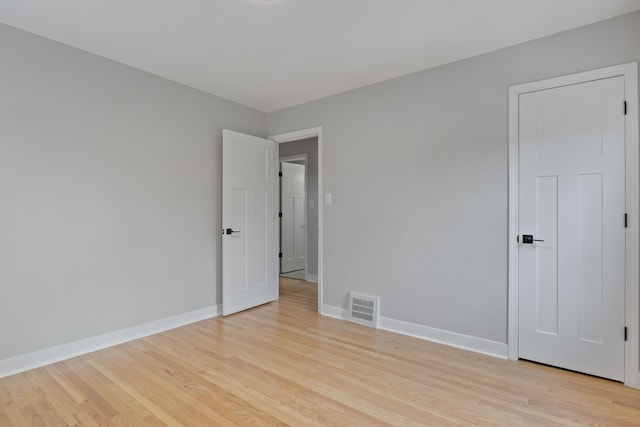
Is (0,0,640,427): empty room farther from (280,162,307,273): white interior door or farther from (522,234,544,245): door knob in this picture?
(280,162,307,273): white interior door

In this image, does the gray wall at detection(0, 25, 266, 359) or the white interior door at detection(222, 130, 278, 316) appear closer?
the gray wall at detection(0, 25, 266, 359)

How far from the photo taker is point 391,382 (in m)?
2.29

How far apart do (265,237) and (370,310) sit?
5.44ft

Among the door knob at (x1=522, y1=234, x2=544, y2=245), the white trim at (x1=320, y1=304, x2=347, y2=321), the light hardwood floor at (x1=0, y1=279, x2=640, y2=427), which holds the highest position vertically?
the door knob at (x1=522, y1=234, x2=544, y2=245)

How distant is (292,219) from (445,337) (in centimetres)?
394

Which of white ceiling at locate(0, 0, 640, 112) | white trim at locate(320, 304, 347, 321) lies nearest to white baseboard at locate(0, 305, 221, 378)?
white trim at locate(320, 304, 347, 321)

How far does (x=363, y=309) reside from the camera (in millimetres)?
3475

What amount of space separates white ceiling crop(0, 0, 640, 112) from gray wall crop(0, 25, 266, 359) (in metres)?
0.31

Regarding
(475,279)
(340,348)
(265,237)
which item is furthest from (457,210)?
(265,237)

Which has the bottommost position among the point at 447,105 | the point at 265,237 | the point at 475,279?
the point at 475,279

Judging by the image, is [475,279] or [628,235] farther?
[475,279]

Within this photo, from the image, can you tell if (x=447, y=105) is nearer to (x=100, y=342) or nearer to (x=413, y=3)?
(x=413, y=3)

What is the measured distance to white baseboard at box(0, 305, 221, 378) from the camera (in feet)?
7.88

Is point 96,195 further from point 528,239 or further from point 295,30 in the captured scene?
point 528,239
